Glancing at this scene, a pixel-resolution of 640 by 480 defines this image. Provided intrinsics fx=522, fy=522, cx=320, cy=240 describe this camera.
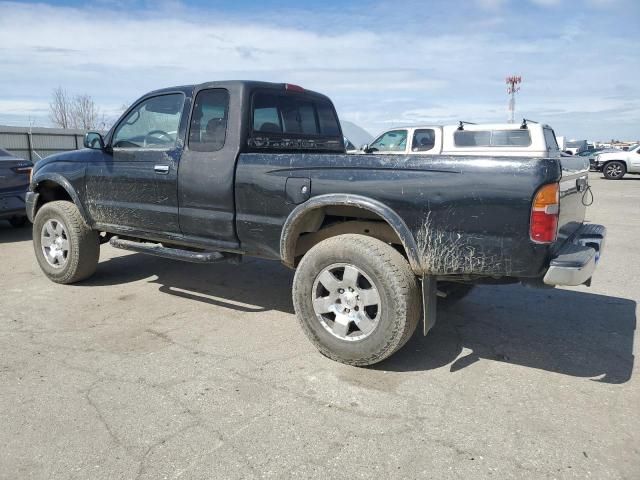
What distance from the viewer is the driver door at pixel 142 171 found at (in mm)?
4484

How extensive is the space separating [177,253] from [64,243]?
171 cm

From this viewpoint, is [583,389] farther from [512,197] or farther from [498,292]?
[498,292]

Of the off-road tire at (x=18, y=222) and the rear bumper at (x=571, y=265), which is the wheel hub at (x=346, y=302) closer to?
the rear bumper at (x=571, y=265)

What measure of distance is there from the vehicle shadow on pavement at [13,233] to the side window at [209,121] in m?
5.09

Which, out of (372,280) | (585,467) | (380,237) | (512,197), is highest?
(512,197)

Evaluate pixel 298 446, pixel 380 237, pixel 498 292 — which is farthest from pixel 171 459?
pixel 498 292

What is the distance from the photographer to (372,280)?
11.1 ft

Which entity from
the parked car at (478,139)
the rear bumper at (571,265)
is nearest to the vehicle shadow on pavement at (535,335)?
the rear bumper at (571,265)

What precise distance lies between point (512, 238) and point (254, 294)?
2.89m

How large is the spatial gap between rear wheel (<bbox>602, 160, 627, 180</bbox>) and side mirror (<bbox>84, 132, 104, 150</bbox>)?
24.0 meters

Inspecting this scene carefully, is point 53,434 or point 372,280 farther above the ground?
point 372,280

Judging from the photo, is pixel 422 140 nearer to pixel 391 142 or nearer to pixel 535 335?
pixel 391 142

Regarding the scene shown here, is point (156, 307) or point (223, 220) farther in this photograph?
point (156, 307)

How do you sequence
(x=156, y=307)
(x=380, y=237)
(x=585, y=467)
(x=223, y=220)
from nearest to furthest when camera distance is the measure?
1. (x=585, y=467)
2. (x=380, y=237)
3. (x=223, y=220)
4. (x=156, y=307)
